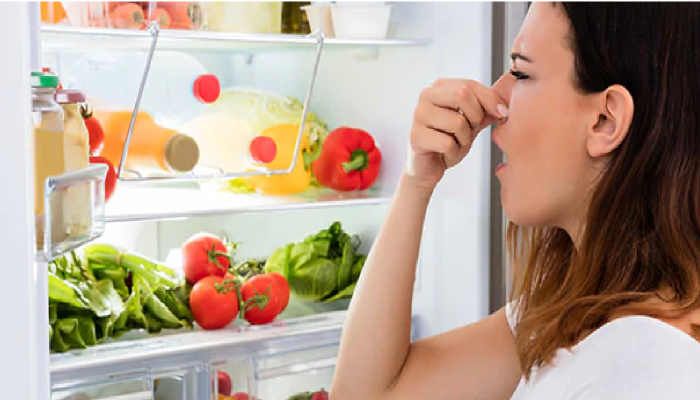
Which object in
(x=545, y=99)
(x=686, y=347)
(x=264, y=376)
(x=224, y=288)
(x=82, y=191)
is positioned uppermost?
(x=545, y=99)

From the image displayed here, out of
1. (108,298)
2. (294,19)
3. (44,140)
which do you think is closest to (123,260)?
(108,298)

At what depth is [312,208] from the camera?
6.11ft

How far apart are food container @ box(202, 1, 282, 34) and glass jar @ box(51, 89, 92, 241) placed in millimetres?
675

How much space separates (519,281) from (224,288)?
1.96 feet

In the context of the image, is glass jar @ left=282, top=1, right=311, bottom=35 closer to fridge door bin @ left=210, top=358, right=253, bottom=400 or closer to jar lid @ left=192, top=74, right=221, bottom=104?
jar lid @ left=192, top=74, right=221, bottom=104

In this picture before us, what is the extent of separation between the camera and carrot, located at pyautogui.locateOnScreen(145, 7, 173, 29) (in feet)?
5.48

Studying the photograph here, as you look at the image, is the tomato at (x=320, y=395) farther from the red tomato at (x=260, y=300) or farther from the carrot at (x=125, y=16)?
the carrot at (x=125, y=16)

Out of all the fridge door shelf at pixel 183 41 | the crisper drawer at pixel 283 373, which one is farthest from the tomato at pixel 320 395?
the fridge door shelf at pixel 183 41

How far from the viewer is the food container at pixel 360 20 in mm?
1885

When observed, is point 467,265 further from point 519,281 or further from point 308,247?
point 308,247

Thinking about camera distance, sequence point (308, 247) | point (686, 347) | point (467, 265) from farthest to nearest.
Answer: point (308, 247), point (467, 265), point (686, 347)

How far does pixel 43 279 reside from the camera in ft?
3.40

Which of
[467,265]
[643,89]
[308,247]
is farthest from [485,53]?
[643,89]

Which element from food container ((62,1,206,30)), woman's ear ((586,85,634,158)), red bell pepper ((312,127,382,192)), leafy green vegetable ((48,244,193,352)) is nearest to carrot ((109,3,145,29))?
food container ((62,1,206,30))
